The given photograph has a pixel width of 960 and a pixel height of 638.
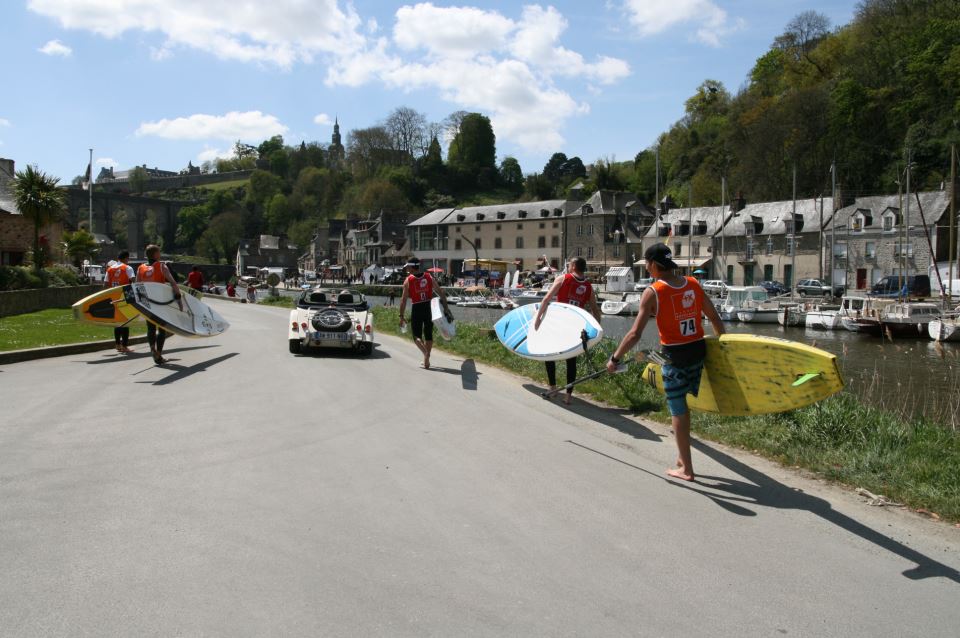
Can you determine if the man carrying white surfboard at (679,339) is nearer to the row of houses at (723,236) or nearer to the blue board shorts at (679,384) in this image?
the blue board shorts at (679,384)

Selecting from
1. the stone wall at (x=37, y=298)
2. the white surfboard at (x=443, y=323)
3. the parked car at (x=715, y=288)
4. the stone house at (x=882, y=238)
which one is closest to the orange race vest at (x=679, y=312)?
the white surfboard at (x=443, y=323)

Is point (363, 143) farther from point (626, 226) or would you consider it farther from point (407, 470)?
point (407, 470)

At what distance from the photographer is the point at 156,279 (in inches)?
514

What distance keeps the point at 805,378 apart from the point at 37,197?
128 ft

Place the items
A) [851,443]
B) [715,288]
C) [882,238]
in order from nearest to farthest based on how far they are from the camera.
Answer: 1. [851,443]
2. [715,288]
3. [882,238]

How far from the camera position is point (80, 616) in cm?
354

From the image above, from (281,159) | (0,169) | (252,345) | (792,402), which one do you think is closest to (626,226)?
(0,169)

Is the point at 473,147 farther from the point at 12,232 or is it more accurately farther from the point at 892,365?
the point at 892,365

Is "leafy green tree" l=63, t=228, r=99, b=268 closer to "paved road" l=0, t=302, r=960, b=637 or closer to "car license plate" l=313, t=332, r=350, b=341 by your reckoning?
"car license plate" l=313, t=332, r=350, b=341

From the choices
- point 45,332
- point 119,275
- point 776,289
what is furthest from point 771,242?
point 45,332

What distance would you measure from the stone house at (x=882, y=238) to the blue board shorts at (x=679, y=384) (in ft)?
193

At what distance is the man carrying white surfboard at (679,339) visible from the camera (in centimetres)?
634

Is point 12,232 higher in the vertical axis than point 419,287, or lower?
higher

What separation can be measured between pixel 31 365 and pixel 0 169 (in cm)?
3777
